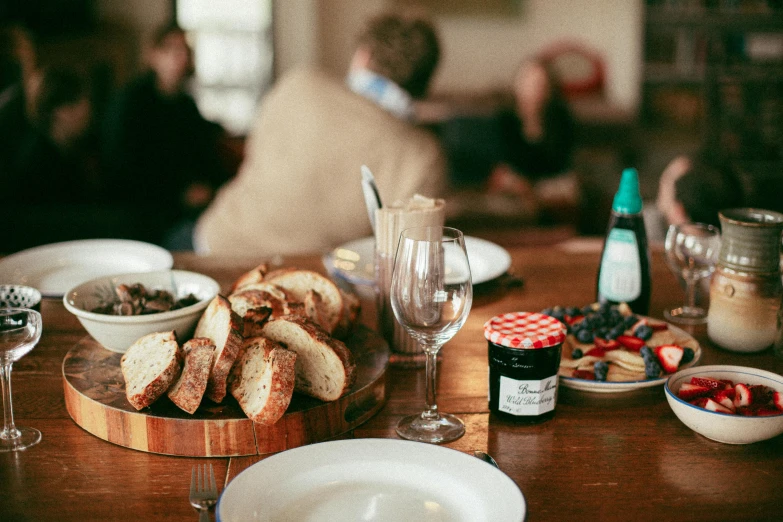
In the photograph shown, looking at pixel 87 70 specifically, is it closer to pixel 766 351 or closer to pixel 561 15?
pixel 561 15

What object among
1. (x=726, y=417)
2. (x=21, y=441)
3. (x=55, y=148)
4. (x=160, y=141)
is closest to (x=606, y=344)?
(x=726, y=417)

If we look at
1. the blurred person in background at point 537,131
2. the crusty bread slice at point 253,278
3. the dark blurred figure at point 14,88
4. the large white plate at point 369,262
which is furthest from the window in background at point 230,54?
the crusty bread slice at point 253,278

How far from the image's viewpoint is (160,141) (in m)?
4.38

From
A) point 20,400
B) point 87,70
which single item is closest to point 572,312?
point 20,400

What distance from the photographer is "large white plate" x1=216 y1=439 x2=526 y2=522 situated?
823 millimetres

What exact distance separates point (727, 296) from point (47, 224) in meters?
2.93

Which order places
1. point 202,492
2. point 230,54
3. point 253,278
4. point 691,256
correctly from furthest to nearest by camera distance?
point 230,54 → point 691,256 → point 253,278 → point 202,492

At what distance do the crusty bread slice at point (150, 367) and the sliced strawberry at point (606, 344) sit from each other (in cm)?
64

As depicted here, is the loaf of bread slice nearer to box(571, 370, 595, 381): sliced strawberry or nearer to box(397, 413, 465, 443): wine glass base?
box(397, 413, 465, 443): wine glass base

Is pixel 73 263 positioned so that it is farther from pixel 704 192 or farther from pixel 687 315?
pixel 704 192

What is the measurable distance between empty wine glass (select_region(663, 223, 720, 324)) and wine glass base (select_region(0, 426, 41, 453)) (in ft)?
3.62

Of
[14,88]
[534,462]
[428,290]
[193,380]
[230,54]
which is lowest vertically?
[534,462]

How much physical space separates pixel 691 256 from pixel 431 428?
2.35 feet

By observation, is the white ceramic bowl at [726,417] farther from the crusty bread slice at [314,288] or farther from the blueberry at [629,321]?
the crusty bread slice at [314,288]
